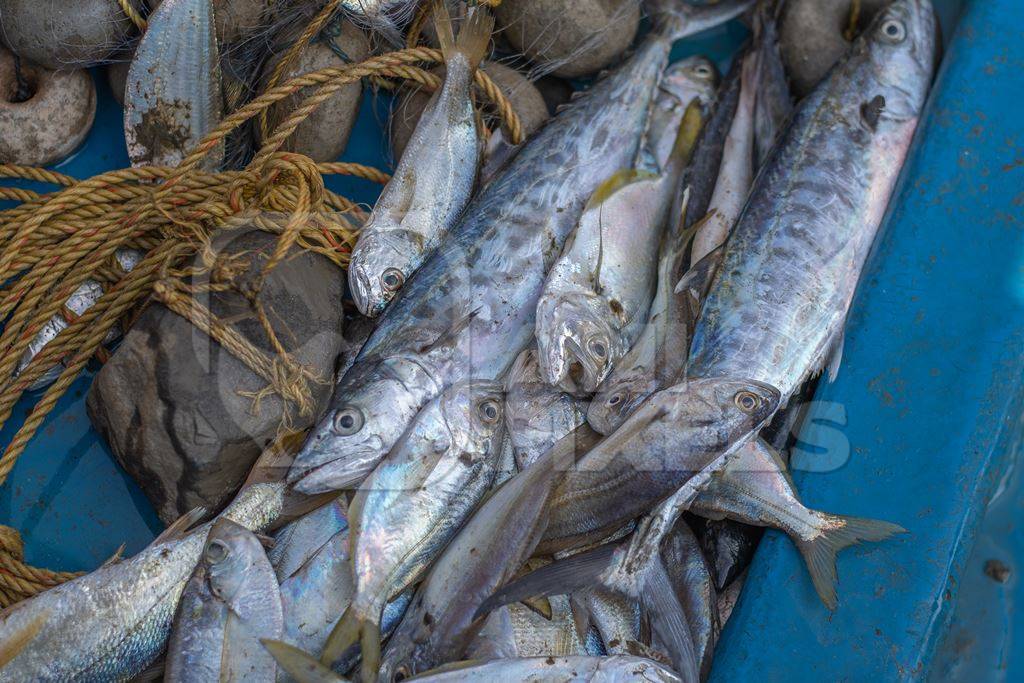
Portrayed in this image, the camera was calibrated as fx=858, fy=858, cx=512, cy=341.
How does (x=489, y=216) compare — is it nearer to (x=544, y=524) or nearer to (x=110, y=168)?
(x=544, y=524)

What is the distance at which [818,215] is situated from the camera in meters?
2.96

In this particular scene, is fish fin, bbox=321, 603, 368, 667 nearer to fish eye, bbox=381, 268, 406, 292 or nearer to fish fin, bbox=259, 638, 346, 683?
fish fin, bbox=259, 638, 346, 683

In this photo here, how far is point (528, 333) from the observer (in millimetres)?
2893

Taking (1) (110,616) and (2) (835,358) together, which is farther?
(2) (835,358)

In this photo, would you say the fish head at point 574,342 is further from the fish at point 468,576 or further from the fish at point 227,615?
the fish at point 227,615

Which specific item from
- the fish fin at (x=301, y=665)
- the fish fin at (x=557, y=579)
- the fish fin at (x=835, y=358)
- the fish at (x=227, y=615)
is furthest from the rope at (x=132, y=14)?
the fish fin at (x=835, y=358)

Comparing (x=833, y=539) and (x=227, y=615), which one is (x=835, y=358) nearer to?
(x=833, y=539)

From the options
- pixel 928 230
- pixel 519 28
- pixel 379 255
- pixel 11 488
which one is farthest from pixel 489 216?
pixel 11 488

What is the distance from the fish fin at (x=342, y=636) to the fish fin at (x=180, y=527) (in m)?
0.63

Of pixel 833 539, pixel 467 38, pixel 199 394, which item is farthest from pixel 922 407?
pixel 199 394

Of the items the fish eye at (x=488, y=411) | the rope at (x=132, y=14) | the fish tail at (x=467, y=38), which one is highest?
the rope at (x=132, y=14)

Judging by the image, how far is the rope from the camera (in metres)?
3.14

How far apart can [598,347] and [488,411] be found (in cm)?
40

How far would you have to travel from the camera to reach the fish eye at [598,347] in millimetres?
2688
